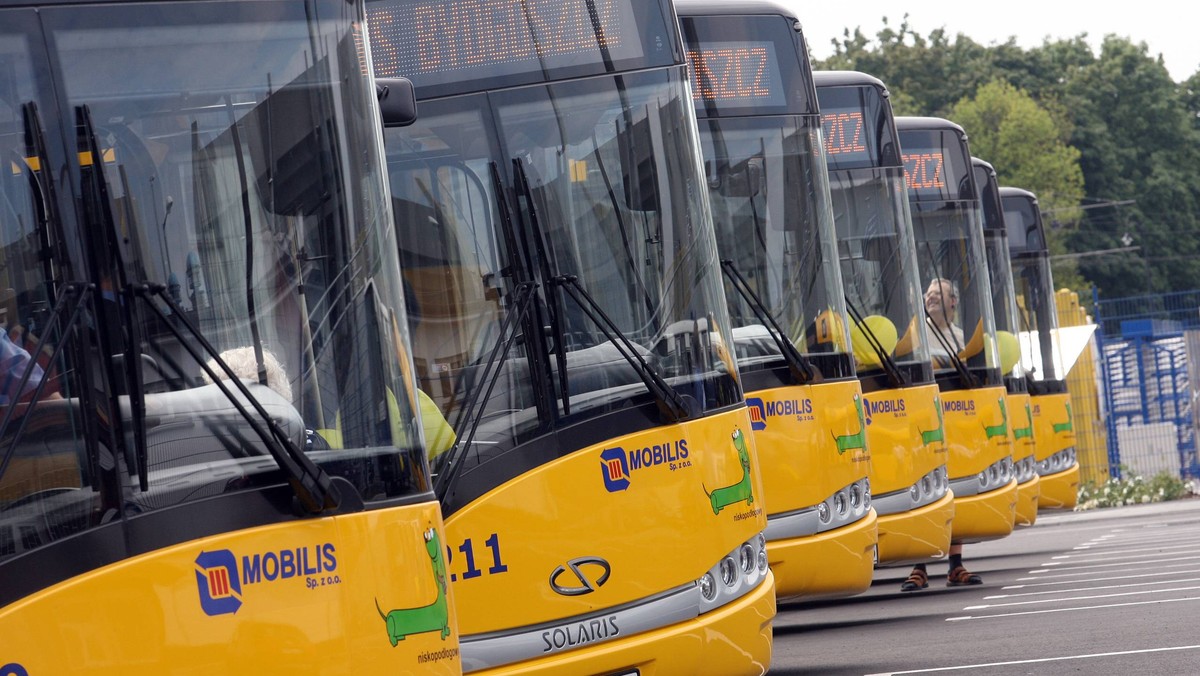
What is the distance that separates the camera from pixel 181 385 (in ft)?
15.4

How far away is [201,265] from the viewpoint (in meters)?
4.80

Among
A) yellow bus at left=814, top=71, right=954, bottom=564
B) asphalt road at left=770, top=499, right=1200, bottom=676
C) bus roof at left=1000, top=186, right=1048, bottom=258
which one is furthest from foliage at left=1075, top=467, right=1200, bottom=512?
yellow bus at left=814, top=71, right=954, bottom=564

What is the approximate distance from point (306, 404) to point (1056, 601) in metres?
10.0

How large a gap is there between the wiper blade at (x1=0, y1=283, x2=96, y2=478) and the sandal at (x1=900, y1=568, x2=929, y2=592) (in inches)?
484

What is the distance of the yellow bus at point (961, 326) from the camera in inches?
609

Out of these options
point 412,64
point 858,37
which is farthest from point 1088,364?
point 858,37

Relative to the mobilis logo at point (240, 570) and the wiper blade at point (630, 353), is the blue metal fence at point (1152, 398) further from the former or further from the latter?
the mobilis logo at point (240, 570)

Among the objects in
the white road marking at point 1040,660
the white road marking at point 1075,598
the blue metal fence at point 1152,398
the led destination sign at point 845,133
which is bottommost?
the blue metal fence at point 1152,398

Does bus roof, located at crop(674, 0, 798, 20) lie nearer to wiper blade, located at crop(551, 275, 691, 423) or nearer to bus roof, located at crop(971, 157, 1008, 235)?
wiper blade, located at crop(551, 275, 691, 423)

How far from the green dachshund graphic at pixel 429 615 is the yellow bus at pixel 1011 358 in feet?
42.5

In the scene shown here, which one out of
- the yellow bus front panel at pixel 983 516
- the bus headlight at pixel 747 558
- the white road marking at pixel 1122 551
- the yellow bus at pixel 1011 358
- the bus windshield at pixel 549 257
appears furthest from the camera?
the white road marking at pixel 1122 551

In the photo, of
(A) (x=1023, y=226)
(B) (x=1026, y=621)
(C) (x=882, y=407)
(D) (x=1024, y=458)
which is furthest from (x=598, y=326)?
(A) (x=1023, y=226)

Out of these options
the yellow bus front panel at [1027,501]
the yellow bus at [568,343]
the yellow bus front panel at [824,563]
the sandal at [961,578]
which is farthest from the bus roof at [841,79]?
the yellow bus at [568,343]

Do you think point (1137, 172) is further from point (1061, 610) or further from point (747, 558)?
point (747, 558)
